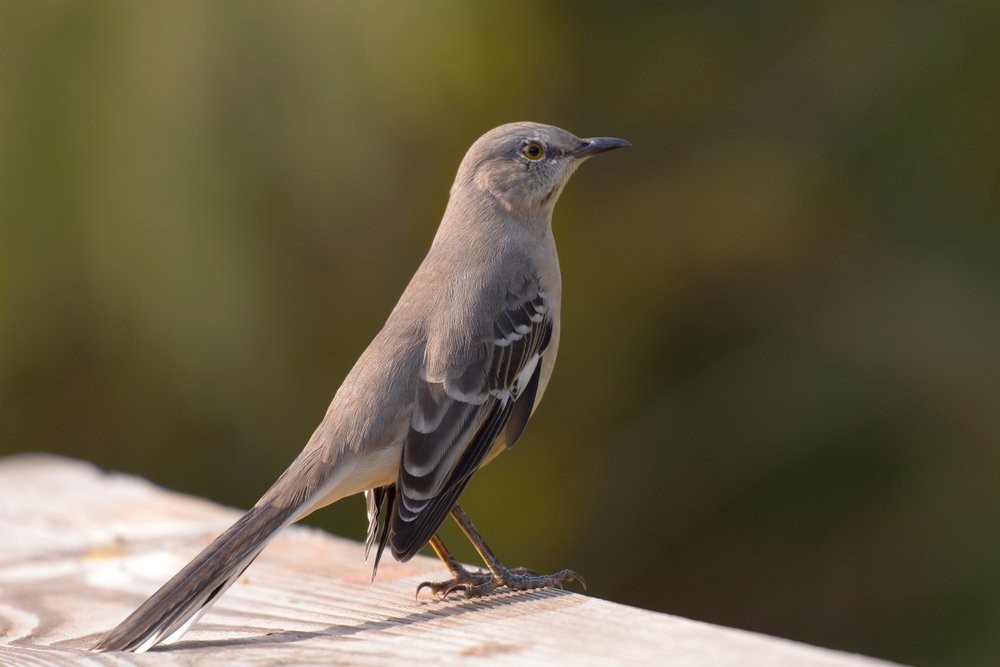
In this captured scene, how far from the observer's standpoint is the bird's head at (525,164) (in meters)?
5.16

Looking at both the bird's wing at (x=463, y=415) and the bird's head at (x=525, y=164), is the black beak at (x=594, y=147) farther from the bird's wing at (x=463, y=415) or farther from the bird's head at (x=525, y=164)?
the bird's wing at (x=463, y=415)

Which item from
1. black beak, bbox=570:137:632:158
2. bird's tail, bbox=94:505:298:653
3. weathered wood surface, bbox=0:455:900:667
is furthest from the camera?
black beak, bbox=570:137:632:158

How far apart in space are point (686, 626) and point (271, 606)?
56.9 inches

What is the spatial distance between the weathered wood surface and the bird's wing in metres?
0.26

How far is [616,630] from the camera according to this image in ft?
9.93

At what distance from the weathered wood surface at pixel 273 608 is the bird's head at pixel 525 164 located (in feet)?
4.92

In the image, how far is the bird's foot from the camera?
3.99m

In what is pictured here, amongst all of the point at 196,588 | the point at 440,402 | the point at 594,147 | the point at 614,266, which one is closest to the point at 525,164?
the point at 594,147

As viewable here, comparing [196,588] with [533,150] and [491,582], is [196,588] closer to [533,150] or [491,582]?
[491,582]

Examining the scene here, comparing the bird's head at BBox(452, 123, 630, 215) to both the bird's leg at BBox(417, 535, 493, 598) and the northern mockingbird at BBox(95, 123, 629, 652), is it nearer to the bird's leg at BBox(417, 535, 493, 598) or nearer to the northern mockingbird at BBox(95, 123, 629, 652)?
the northern mockingbird at BBox(95, 123, 629, 652)

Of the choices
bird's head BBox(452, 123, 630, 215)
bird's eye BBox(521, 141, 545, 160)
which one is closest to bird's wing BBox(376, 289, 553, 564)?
bird's head BBox(452, 123, 630, 215)

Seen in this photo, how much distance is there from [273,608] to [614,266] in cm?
457

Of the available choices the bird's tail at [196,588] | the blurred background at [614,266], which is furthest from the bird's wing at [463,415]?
the blurred background at [614,266]

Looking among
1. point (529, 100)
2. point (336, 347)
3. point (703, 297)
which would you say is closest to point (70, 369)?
point (336, 347)
